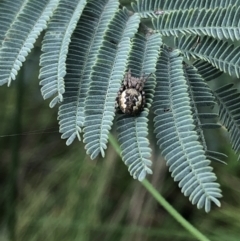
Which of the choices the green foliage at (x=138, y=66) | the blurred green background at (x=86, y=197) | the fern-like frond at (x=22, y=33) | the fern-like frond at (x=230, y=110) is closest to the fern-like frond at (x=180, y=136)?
the green foliage at (x=138, y=66)

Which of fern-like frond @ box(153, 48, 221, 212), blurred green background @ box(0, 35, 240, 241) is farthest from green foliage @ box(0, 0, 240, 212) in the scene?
blurred green background @ box(0, 35, 240, 241)

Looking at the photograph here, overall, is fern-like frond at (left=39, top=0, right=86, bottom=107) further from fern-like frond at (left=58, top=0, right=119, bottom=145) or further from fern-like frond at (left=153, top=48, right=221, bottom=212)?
fern-like frond at (left=153, top=48, right=221, bottom=212)

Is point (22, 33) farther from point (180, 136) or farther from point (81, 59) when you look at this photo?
point (180, 136)

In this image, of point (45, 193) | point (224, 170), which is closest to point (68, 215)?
point (45, 193)

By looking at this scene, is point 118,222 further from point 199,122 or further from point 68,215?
point 199,122

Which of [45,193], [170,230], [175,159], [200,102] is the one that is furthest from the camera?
[45,193]

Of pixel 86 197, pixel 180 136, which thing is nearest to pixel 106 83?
pixel 180 136
